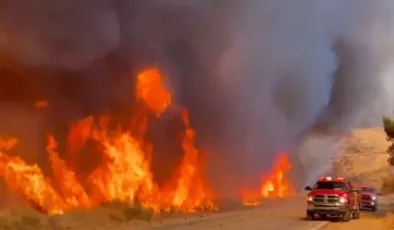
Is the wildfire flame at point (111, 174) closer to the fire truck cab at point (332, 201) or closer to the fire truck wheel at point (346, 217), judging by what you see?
the fire truck cab at point (332, 201)

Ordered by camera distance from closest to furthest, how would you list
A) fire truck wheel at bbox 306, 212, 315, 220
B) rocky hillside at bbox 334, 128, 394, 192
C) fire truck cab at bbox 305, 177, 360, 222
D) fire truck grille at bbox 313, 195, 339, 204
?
fire truck cab at bbox 305, 177, 360, 222
fire truck grille at bbox 313, 195, 339, 204
fire truck wheel at bbox 306, 212, 315, 220
rocky hillside at bbox 334, 128, 394, 192

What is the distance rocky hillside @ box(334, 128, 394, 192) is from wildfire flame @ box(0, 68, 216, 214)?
49.7 m

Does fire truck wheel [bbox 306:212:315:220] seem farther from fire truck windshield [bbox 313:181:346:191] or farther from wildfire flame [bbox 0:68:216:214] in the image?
wildfire flame [bbox 0:68:216:214]

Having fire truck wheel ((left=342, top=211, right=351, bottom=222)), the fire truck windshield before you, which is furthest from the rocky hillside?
fire truck wheel ((left=342, top=211, right=351, bottom=222))

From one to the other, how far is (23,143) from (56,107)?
3.34 m

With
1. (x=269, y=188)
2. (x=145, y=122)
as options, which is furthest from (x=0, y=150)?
(x=269, y=188)

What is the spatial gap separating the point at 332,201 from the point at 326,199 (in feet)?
1.09

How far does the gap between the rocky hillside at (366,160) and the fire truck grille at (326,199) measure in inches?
2159

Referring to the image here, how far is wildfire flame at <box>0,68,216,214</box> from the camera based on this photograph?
29984 mm

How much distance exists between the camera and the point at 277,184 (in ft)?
205

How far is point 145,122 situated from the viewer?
39500 millimetres

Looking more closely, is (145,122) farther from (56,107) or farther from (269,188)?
(269,188)

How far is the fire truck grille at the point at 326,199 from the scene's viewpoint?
1140 inches

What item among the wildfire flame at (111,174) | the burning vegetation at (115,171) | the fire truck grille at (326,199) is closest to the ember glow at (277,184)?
the burning vegetation at (115,171)
